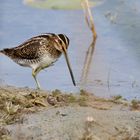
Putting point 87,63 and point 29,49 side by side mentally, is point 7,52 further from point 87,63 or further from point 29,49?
point 87,63

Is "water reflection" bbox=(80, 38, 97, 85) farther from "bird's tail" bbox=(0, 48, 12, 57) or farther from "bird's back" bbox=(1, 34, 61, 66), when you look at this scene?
"bird's tail" bbox=(0, 48, 12, 57)

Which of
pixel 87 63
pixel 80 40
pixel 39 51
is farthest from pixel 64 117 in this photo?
pixel 39 51

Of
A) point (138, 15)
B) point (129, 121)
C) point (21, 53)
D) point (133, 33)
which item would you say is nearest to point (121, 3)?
point (138, 15)

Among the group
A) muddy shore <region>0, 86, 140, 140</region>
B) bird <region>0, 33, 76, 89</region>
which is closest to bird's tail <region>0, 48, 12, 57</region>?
bird <region>0, 33, 76, 89</region>

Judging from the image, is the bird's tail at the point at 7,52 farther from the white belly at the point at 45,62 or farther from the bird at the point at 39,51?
the white belly at the point at 45,62

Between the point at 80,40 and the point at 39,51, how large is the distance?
1123 millimetres

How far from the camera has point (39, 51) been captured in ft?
27.3

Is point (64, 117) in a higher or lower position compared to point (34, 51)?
lower

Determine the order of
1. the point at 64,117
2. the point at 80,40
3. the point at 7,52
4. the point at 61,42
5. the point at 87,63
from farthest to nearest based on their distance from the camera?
the point at 61,42 < the point at 7,52 < the point at 87,63 < the point at 80,40 < the point at 64,117

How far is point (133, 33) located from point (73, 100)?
2114 mm

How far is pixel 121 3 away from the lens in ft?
32.5

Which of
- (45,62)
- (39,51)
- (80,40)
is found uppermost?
(80,40)

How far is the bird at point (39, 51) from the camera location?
813 centimetres

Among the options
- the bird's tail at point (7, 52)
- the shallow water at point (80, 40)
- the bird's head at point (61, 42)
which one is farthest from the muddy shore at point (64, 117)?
the bird's head at point (61, 42)
